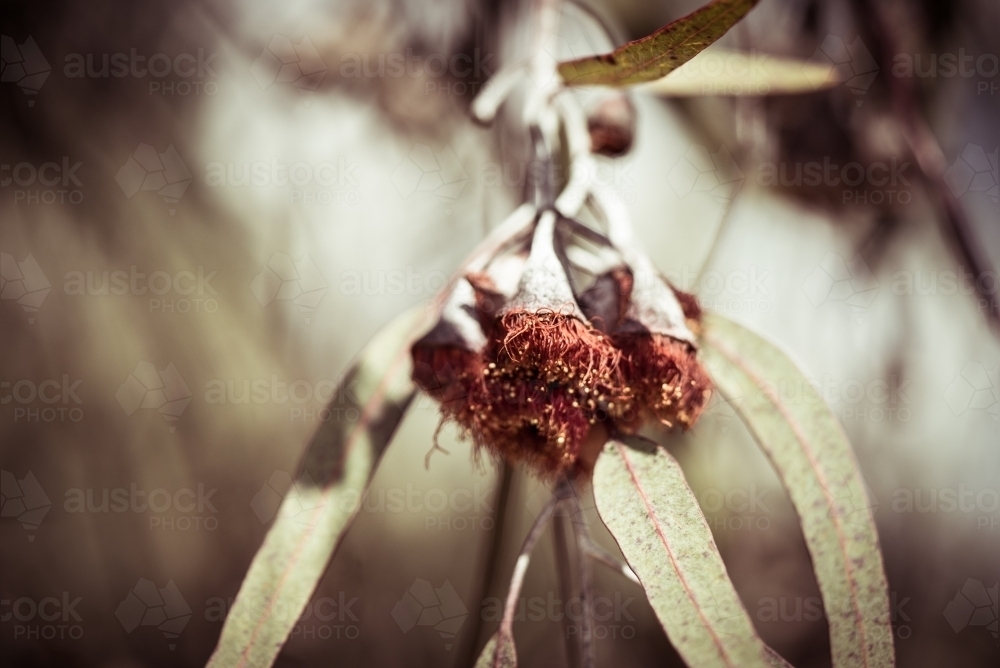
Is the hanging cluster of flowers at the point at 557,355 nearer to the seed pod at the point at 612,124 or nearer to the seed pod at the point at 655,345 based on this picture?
the seed pod at the point at 655,345

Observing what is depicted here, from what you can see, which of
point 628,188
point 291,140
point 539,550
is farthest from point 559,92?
point 539,550

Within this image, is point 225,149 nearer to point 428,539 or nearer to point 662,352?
point 428,539

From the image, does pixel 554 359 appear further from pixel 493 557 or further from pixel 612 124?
pixel 493 557

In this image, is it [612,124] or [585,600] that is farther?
[612,124]

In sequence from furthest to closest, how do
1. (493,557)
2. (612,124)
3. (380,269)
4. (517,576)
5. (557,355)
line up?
(380,269) < (493,557) < (612,124) < (517,576) < (557,355)

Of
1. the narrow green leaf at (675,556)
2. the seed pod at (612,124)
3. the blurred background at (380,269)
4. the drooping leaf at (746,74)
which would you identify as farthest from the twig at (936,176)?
the narrow green leaf at (675,556)

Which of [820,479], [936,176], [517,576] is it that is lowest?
[517,576]

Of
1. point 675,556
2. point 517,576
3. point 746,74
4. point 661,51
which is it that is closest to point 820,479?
point 675,556

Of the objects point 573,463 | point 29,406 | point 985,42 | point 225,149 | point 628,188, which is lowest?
point 29,406
